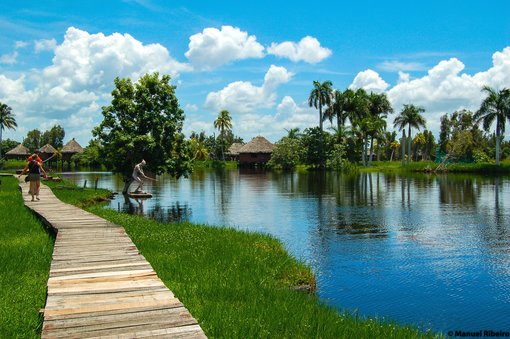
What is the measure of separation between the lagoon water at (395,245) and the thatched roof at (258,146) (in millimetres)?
73717

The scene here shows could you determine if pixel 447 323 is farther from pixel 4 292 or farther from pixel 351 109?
pixel 351 109

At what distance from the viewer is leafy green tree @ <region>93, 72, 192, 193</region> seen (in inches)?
1373

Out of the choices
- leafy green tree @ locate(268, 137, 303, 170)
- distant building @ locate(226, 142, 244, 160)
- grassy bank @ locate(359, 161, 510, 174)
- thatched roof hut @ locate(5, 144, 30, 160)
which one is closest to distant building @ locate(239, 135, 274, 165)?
Result: leafy green tree @ locate(268, 137, 303, 170)

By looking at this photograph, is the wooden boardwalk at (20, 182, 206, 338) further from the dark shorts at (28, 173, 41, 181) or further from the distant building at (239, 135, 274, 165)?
the distant building at (239, 135, 274, 165)

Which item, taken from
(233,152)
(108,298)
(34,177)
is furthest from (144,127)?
(233,152)

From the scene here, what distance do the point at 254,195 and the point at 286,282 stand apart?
27.9 m

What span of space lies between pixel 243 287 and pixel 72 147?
380 ft

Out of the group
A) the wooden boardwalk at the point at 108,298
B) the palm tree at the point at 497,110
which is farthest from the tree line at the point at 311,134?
the wooden boardwalk at the point at 108,298

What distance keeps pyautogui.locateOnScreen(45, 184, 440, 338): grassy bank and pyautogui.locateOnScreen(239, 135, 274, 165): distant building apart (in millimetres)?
93679

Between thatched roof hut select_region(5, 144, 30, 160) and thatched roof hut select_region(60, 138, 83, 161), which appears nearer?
thatched roof hut select_region(60, 138, 83, 161)

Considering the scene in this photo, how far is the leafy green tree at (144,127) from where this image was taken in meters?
34.9

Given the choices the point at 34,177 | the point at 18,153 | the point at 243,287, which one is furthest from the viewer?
the point at 18,153

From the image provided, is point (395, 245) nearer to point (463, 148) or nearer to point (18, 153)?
point (463, 148)

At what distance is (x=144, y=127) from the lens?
35406 millimetres
